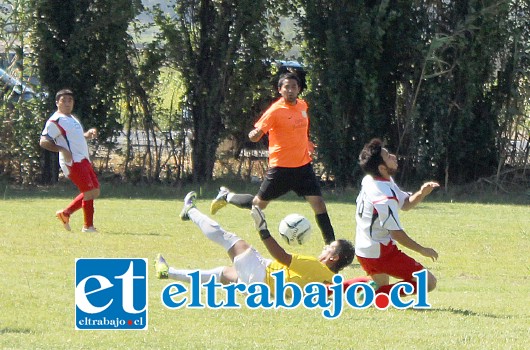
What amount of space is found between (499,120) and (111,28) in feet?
25.0

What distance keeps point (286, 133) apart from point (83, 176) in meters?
3.07

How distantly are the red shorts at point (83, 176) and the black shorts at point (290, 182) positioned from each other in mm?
2657

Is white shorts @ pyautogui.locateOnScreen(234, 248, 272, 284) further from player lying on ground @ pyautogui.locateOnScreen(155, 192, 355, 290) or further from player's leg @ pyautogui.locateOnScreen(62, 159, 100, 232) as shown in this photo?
player's leg @ pyautogui.locateOnScreen(62, 159, 100, 232)

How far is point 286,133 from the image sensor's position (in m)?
13.2

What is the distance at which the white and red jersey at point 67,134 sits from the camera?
47.7ft

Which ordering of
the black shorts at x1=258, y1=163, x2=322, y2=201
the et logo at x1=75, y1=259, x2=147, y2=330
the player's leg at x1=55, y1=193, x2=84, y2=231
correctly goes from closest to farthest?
the et logo at x1=75, y1=259, x2=147, y2=330
the black shorts at x1=258, y1=163, x2=322, y2=201
the player's leg at x1=55, y1=193, x2=84, y2=231

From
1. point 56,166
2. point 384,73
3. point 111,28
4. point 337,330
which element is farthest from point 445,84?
point 337,330

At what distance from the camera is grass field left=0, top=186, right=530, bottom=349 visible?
823 centimetres

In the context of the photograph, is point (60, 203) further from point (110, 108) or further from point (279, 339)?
point (279, 339)

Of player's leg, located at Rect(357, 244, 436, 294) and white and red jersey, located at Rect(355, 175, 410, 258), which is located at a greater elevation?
white and red jersey, located at Rect(355, 175, 410, 258)

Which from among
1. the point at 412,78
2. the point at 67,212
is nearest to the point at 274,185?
the point at 67,212

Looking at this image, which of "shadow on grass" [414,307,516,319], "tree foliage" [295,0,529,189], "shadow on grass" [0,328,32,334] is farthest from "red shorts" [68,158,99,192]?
"tree foliage" [295,0,529,189]

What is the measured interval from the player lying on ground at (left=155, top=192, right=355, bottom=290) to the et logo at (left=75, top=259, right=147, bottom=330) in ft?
2.61

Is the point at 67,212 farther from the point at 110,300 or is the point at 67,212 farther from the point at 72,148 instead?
the point at 110,300
